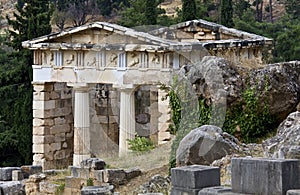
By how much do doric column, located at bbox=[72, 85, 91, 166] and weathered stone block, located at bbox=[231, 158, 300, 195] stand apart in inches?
685

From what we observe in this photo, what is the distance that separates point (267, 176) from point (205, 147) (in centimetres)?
440

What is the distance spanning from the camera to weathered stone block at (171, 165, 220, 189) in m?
10.7

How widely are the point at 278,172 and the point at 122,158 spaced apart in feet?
36.6

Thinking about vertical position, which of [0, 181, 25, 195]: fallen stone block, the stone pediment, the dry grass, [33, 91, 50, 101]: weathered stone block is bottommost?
[0, 181, 25, 195]: fallen stone block

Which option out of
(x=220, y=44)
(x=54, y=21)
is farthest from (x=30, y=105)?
(x=54, y=21)

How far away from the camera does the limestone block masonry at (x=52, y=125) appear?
27812 millimetres

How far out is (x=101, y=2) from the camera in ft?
208

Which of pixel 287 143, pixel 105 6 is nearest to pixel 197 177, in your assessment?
pixel 287 143

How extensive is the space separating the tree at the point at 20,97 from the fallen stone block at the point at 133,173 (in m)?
13.5

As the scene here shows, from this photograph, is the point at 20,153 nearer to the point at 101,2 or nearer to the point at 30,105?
the point at 30,105

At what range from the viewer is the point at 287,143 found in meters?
11.7

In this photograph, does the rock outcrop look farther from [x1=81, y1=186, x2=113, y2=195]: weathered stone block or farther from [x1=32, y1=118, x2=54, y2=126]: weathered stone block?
[x1=32, y1=118, x2=54, y2=126]: weathered stone block

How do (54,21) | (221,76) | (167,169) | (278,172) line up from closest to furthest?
(278,172) → (221,76) → (167,169) → (54,21)

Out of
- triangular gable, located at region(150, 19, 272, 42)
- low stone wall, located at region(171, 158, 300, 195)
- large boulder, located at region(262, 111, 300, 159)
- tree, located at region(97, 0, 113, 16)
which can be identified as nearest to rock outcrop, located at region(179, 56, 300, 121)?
large boulder, located at region(262, 111, 300, 159)
